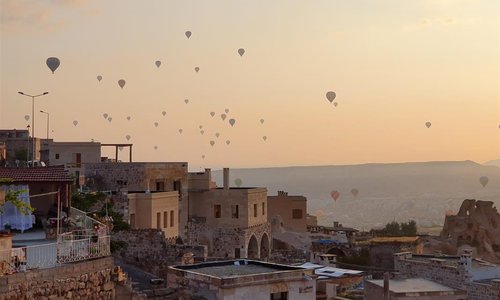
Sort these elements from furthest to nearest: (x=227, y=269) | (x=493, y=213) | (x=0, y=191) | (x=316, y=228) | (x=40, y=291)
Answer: (x=316, y=228)
(x=493, y=213)
(x=227, y=269)
(x=0, y=191)
(x=40, y=291)

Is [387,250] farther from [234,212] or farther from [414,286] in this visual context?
[414,286]

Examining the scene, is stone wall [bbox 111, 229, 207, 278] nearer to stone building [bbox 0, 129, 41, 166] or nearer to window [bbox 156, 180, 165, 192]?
window [bbox 156, 180, 165, 192]

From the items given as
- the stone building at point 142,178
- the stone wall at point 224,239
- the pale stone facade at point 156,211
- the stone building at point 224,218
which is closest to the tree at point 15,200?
the pale stone facade at point 156,211

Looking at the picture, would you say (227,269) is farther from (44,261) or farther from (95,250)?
(44,261)

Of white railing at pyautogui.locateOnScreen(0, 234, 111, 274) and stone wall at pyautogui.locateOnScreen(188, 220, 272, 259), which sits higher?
white railing at pyautogui.locateOnScreen(0, 234, 111, 274)

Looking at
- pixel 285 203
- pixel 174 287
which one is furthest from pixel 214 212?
pixel 174 287

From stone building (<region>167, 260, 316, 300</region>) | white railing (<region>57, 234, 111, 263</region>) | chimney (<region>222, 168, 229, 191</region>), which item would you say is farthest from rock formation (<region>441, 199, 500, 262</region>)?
white railing (<region>57, 234, 111, 263</region>)
